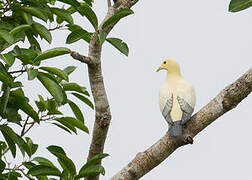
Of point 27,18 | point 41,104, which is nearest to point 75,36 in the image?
point 27,18

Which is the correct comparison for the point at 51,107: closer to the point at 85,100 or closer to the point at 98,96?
the point at 85,100

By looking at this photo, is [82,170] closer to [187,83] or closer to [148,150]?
[148,150]

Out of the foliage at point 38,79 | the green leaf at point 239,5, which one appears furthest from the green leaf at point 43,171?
the green leaf at point 239,5

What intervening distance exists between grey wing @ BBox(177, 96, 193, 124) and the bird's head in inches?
5.4

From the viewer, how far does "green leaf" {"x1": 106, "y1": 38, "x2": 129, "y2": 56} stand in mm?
1852

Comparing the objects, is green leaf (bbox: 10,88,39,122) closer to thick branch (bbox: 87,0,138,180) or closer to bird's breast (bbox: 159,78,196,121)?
thick branch (bbox: 87,0,138,180)

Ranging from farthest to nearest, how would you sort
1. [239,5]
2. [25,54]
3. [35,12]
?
[35,12] < [25,54] < [239,5]

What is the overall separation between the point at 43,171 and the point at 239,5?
866 mm

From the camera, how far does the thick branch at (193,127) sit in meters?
1.85

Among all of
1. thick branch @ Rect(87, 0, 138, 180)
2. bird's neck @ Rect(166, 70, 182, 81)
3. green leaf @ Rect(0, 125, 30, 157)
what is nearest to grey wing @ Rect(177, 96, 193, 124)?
bird's neck @ Rect(166, 70, 182, 81)

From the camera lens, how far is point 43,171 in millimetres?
1899

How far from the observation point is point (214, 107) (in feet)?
6.17

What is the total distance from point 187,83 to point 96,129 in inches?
15.2

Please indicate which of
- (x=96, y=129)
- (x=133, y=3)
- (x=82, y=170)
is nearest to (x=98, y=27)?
(x=133, y=3)
